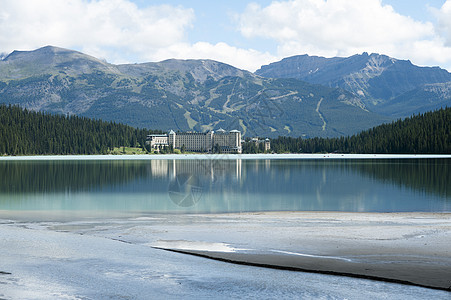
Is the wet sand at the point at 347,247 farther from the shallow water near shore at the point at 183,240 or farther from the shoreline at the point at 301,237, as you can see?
the shallow water near shore at the point at 183,240

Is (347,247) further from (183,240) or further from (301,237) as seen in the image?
(183,240)

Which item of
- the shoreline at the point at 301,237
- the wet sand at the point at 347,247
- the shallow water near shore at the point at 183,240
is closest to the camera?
the shallow water near shore at the point at 183,240

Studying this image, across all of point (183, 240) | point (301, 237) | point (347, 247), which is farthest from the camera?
point (301, 237)

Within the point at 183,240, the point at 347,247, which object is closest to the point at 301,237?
the point at 347,247

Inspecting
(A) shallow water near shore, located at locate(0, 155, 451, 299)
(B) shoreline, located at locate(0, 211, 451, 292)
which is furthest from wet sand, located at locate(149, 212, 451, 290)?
(A) shallow water near shore, located at locate(0, 155, 451, 299)

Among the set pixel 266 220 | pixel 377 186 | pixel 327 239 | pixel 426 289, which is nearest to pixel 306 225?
pixel 266 220

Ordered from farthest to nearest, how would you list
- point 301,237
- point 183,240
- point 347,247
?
point 301,237 < point 183,240 < point 347,247

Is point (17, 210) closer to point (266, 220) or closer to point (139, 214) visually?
point (139, 214)

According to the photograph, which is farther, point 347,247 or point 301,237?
point 301,237

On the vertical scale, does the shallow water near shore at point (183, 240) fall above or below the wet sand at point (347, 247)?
below

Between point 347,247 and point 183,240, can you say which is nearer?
point 347,247

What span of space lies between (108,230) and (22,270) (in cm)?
945

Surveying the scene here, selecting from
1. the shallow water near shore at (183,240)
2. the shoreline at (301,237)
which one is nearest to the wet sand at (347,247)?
the shoreline at (301,237)

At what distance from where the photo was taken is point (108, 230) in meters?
27.8
